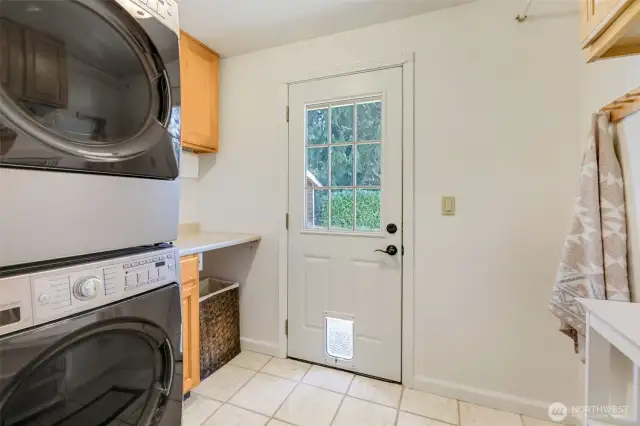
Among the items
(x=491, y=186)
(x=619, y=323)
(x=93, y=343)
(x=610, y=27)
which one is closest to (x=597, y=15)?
(x=610, y=27)

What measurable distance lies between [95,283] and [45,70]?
550mm

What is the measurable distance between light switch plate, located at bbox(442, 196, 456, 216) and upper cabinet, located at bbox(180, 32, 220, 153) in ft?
5.60

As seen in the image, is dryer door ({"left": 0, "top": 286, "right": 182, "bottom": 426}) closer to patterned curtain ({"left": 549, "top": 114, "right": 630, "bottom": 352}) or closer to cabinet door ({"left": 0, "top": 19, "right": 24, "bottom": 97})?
cabinet door ({"left": 0, "top": 19, "right": 24, "bottom": 97})

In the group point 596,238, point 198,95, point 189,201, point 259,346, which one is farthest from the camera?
point 189,201

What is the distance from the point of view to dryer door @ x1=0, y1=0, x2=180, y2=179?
0.69 m

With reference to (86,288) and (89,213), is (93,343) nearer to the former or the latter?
(86,288)

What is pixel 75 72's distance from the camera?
804mm

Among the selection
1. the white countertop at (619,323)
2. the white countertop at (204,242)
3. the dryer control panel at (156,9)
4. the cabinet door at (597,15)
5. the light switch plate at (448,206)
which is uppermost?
the dryer control panel at (156,9)

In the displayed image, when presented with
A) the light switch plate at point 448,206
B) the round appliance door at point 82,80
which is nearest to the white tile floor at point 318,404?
the light switch plate at point 448,206

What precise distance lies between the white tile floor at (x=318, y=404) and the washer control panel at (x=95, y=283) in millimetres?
1060

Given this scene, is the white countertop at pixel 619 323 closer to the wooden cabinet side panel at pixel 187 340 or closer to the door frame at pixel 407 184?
the door frame at pixel 407 184

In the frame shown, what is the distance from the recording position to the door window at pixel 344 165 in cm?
199

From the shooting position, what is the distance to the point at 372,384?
6.37 ft

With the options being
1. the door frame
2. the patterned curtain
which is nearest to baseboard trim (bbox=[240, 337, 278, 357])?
the door frame
